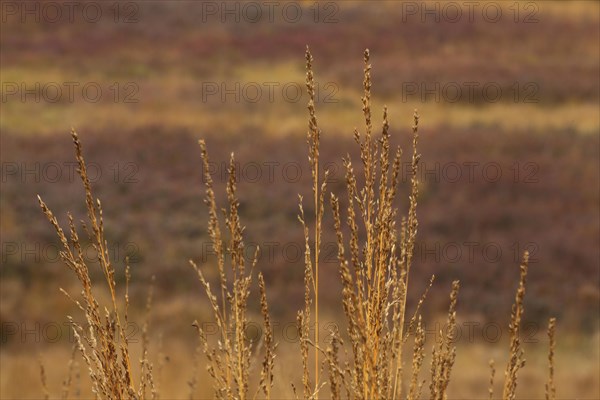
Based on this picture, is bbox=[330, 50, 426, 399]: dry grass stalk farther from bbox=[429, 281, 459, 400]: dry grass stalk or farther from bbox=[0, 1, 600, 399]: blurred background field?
bbox=[0, 1, 600, 399]: blurred background field

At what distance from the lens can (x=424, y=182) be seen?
13.1m

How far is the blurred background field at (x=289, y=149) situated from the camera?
9.38 m

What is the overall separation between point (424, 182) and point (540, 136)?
3.62 m

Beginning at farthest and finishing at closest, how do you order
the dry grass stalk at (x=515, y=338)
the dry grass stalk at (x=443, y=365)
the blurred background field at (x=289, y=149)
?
the blurred background field at (x=289, y=149), the dry grass stalk at (x=443, y=365), the dry grass stalk at (x=515, y=338)

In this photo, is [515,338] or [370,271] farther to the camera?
[370,271]

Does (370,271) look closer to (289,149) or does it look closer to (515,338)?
(515,338)

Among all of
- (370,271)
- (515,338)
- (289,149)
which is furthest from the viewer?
(289,149)

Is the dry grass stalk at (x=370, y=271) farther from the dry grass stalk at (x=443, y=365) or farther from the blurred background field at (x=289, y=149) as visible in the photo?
the blurred background field at (x=289, y=149)

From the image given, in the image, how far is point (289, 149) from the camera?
50.2 feet

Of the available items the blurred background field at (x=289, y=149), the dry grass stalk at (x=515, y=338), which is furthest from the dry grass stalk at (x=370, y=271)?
the blurred background field at (x=289, y=149)

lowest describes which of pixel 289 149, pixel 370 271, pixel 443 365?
pixel 289 149

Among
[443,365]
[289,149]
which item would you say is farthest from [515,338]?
[289,149]

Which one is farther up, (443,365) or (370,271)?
A: (370,271)

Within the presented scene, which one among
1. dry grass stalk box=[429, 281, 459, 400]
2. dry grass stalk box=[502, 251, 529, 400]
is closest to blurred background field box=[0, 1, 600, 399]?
dry grass stalk box=[429, 281, 459, 400]
